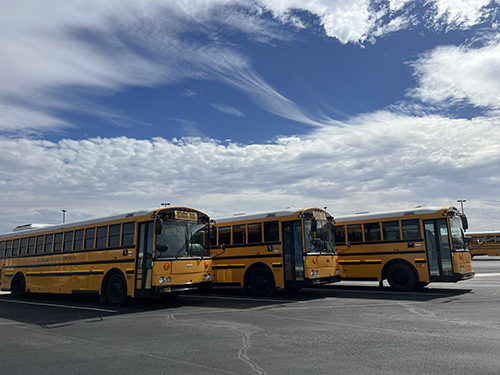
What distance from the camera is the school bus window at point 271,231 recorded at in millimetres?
13336

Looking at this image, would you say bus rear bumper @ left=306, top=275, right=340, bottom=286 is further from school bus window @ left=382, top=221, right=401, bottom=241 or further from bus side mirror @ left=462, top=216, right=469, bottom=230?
bus side mirror @ left=462, top=216, right=469, bottom=230

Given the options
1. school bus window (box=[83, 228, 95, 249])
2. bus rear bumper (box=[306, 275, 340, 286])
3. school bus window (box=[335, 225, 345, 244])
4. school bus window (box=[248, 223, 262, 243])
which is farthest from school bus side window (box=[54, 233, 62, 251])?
school bus window (box=[335, 225, 345, 244])

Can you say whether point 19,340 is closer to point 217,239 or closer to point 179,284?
point 179,284

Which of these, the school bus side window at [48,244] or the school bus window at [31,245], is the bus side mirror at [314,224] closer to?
the school bus side window at [48,244]

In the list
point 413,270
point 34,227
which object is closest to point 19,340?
point 34,227

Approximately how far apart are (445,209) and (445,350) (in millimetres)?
8441

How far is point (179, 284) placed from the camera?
37.1 ft

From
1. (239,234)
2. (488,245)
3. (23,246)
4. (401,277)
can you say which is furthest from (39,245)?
(488,245)

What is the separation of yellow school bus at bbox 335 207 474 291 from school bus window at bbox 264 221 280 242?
3230mm

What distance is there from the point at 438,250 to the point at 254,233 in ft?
19.0

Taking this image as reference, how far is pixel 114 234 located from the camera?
12367 mm

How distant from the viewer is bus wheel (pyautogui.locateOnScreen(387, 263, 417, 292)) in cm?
1372

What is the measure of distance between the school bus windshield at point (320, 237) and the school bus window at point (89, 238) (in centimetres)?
650

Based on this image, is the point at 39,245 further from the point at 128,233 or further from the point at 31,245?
the point at 128,233
